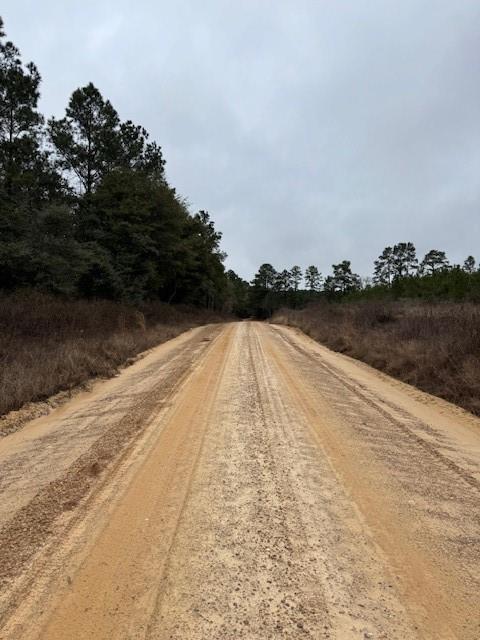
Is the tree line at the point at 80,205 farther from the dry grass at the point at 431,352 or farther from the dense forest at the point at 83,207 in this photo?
the dry grass at the point at 431,352

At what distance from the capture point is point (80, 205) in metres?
28.9

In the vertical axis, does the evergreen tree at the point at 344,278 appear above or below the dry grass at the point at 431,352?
above

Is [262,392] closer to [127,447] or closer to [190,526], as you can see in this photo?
[127,447]

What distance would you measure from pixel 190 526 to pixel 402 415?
4.70 m

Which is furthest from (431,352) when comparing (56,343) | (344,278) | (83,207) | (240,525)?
(344,278)

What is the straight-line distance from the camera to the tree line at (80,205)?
19.6 metres

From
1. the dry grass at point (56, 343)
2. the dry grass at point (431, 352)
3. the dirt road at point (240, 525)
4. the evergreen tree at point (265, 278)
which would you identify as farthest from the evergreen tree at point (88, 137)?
the evergreen tree at point (265, 278)

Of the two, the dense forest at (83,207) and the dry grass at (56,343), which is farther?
the dense forest at (83,207)

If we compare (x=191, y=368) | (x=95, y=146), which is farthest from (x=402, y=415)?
(x=95, y=146)

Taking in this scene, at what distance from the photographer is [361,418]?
6582 millimetres

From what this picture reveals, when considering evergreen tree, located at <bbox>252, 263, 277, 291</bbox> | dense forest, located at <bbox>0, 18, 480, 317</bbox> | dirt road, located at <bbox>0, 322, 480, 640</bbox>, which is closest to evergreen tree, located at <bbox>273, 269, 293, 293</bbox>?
evergreen tree, located at <bbox>252, 263, 277, 291</bbox>

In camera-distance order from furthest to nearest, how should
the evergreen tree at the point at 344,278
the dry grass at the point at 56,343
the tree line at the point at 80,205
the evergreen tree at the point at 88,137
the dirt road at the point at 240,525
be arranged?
the evergreen tree at the point at 344,278
the evergreen tree at the point at 88,137
the tree line at the point at 80,205
the dry grass at the point at 56,343
the dirt road at the point at 240,525

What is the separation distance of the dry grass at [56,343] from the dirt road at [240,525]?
1.87m

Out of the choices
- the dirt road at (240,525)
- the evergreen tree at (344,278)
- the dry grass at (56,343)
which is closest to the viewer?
the dirt road at (240,525)
